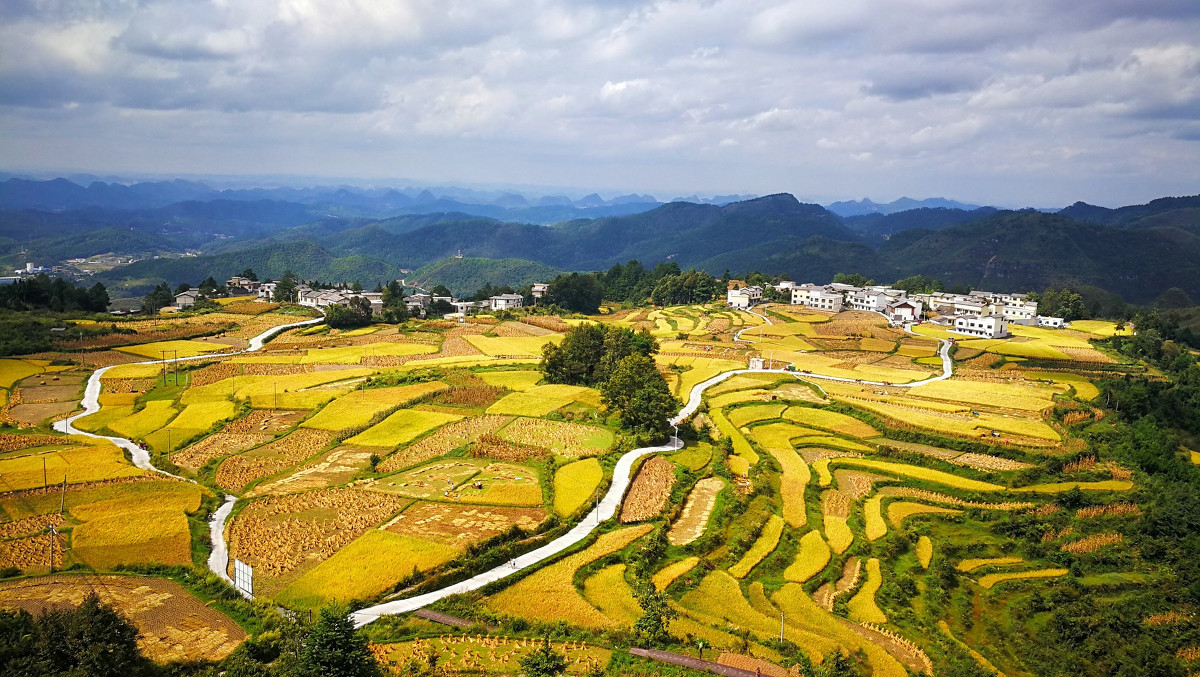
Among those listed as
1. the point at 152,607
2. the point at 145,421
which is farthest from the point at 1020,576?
the point at 145,421

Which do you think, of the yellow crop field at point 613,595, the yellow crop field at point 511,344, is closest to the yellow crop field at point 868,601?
the yellow crop field at point 613,595

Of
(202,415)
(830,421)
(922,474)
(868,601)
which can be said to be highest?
(202,415)

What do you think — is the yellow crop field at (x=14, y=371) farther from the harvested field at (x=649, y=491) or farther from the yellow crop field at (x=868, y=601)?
the yellow crop field at (x=868, y=601)

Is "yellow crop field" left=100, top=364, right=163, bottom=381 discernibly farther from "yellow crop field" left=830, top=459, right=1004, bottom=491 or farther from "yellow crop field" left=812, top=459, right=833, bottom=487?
"yellow crop field" left=830, top=459, right=1004, bottom=491

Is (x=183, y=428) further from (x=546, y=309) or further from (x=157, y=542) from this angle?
(x=546, y=309)

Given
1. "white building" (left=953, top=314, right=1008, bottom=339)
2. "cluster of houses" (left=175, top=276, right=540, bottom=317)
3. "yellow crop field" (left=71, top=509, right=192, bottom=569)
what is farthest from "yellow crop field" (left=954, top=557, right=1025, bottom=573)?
"cluster of houses" (left=175, top=276, right=540, bottom=317)

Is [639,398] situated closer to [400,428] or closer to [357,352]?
[400,428]

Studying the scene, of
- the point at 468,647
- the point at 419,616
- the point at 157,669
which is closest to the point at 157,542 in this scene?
the point at 157,669
